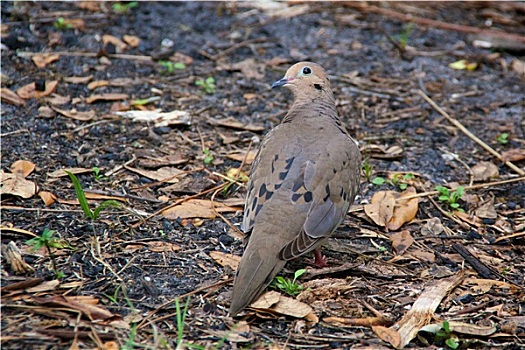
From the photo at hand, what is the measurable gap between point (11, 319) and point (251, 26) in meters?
5.03

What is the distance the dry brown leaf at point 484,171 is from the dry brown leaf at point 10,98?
3551 millimetres

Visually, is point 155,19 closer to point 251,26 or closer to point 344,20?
point 251,26

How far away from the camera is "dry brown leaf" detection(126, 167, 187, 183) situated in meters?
5.10

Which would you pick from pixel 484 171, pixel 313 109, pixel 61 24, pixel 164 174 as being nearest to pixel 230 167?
pixel 164 174

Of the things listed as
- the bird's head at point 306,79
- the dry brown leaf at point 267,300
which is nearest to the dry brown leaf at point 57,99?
the bird's head at point 306,79

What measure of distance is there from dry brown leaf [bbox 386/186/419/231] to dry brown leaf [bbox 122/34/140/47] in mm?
3150

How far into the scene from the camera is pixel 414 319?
3832 millimetres

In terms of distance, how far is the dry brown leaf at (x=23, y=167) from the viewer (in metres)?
4.72

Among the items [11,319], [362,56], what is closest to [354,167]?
[11,319]

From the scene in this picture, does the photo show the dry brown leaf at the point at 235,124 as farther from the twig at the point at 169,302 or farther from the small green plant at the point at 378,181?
the twig at the point at 169,302

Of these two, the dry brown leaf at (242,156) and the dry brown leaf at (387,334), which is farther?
the dry brown leaf at (242,156)

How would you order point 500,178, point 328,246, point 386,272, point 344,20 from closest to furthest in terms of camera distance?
point 386,272 → point 328,246 → point 500,178 → point 344,20

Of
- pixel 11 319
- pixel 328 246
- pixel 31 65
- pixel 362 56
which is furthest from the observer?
pixel 362 56

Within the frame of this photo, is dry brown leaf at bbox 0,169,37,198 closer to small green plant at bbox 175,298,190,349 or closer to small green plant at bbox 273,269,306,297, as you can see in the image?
small green plant at bbox 175,298,190,349
